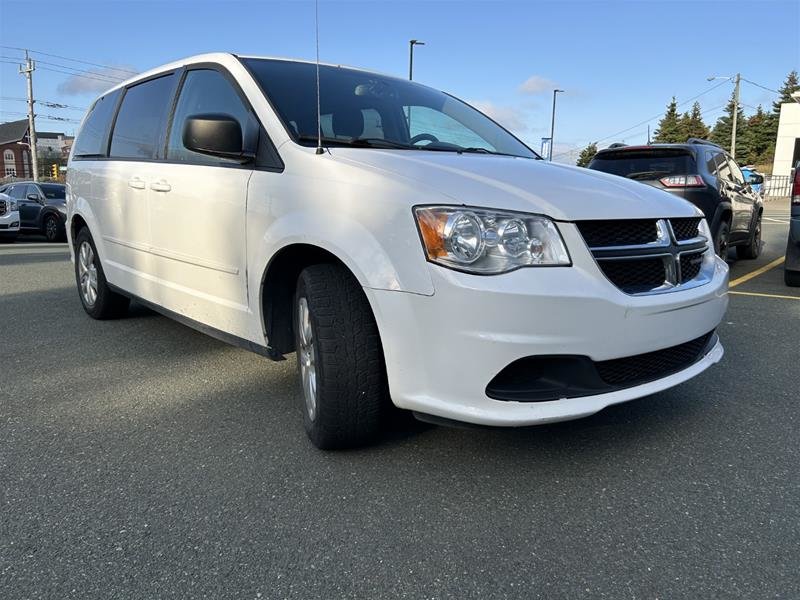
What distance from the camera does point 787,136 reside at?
43.3 m

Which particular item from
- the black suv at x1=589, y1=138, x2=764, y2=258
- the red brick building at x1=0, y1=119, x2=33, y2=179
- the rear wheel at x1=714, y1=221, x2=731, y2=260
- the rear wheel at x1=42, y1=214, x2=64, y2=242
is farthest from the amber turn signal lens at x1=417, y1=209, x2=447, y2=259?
the red brick building at x1=0, y1=119, x2=33, y2=179

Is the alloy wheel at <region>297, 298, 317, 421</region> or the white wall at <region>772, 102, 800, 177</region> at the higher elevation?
the white wall at <region>772, 102, 800, 177</region>

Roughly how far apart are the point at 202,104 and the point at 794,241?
5.93 meters

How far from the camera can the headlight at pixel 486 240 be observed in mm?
2180

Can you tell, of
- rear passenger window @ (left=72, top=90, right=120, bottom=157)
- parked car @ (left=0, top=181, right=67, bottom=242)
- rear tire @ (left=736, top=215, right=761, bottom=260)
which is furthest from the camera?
parked car @ (left=0, top=181, right=67, bottom=242)

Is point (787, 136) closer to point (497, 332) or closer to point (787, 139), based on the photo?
point (787, 139)

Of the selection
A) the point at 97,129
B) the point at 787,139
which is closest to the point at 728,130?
the point at 787,139

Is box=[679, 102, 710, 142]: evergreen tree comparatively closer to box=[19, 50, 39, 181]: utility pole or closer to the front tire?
box=[19, 50, 39, 181]: utility pole

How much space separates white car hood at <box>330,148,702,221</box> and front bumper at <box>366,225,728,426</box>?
0.79 ft

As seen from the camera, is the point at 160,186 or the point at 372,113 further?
the point at 160,186

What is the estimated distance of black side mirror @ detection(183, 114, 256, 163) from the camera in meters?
2.87

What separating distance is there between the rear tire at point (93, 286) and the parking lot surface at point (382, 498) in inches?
54.4

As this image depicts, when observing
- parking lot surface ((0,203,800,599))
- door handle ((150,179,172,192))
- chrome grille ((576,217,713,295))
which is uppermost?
door handle ((150,179,172,192))

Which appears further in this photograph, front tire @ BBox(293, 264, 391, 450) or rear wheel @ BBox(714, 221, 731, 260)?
rear wheel @ BBox(714, 221, 731, 260)
